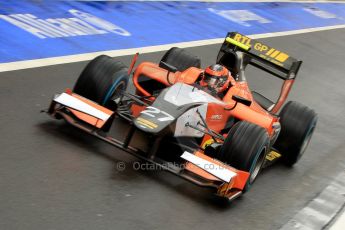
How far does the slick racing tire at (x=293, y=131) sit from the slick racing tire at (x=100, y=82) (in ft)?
6.82

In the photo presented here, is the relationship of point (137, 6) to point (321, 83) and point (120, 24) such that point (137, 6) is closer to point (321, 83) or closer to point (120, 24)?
point (120, 24)

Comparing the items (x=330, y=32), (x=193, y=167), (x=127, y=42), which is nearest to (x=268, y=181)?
(x=193, y=167)

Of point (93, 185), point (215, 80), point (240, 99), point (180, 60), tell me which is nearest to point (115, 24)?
point (180, 60)

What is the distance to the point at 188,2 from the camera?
1675cm

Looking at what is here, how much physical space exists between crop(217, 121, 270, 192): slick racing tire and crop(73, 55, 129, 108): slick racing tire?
1.45 meters

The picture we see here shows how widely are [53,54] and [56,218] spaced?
16.6ft

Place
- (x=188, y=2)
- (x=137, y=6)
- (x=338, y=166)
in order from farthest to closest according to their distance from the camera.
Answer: (x=188, y=2), (x=137, y=6), (x=338, y=166)

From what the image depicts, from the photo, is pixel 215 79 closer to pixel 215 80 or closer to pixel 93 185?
pixel 215 80

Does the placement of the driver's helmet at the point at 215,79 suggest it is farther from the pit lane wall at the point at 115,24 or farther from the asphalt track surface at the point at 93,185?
the pit lane wall at the point at 115,24

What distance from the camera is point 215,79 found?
7.52 meters

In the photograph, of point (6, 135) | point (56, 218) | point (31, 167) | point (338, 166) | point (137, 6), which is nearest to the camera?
point (56, 218)

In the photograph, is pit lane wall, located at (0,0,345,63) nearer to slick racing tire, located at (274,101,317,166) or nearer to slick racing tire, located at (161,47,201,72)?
slick racing tire, located at (161,47,201,72)

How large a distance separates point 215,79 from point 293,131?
1.23 m

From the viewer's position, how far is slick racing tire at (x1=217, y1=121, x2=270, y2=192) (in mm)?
6551
